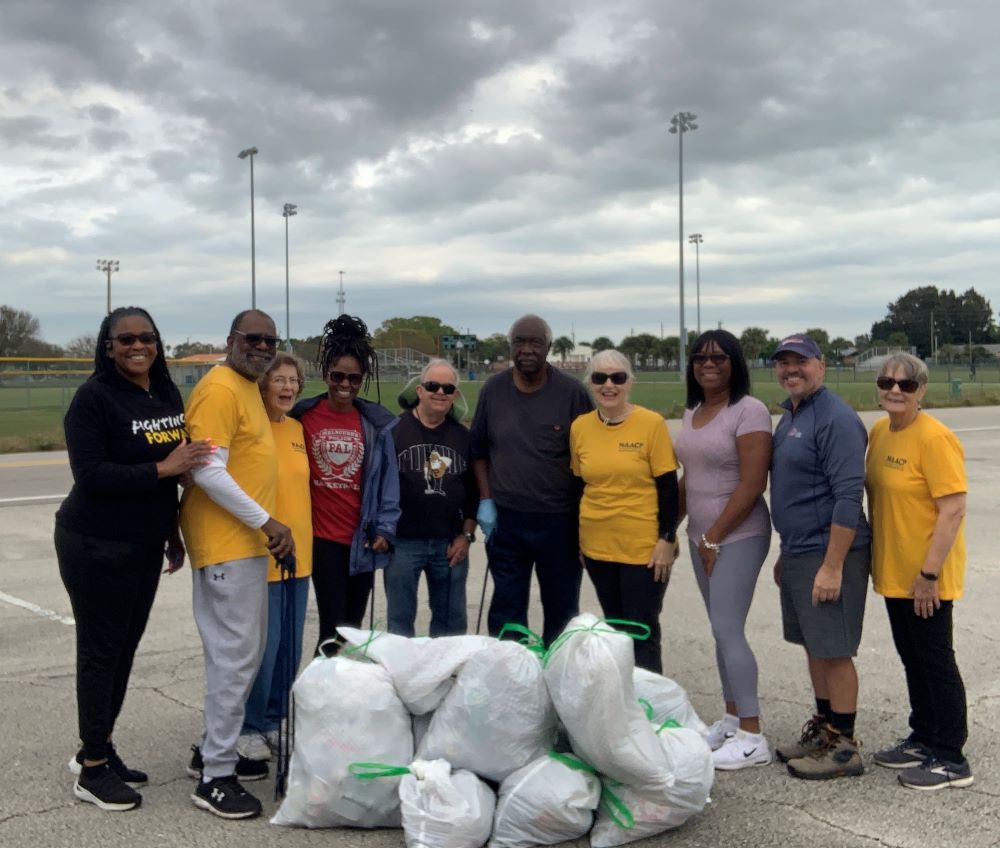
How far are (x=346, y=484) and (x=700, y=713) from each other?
6.66ft

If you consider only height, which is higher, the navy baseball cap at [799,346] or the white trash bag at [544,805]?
the navy baseball cap at [799,346]

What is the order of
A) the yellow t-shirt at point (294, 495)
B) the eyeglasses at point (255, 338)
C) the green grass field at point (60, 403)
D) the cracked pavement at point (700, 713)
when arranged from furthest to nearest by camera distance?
the green grass field at point (60, 403) → the yellow t-shirt at point (294, 495) → the eyeglasses at point (255, 338) → the cracked pavement at point (700, 713)

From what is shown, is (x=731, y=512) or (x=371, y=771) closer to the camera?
(x=371, y=771)

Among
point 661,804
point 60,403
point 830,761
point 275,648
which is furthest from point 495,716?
point 60,403

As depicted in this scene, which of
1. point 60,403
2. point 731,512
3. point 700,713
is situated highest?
point 731,512

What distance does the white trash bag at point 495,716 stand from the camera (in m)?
3.61

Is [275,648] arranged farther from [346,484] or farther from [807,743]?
[807,743]

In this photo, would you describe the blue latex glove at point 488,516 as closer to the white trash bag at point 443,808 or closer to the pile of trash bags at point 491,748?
the pile of trash bags at point 491,748

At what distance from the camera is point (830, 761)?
4.21m

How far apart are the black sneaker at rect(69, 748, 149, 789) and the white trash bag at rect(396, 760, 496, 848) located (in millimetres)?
1245

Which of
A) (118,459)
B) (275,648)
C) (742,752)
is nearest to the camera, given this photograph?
(118,459)

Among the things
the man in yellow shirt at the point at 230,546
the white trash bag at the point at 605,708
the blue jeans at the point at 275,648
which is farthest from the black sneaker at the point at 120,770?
the white trash bag at the point at 605,708

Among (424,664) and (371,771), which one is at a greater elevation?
(424,664)

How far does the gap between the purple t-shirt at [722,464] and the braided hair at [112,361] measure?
2192 millimetres
